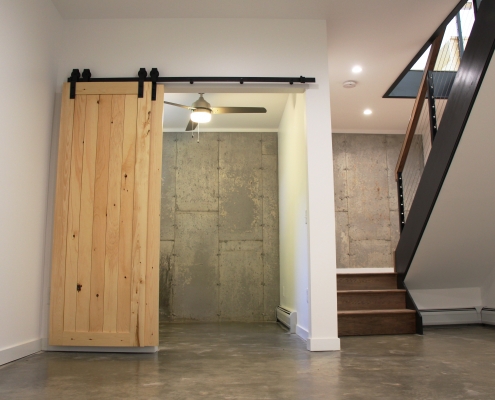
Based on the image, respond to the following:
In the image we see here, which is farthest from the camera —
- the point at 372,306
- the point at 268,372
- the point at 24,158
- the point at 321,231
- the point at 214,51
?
the point at 372,306

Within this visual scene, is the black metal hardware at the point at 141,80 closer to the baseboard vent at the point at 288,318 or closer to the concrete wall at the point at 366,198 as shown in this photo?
the baseboard vent at the point at 288,318

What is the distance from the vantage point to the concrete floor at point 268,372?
2.55m

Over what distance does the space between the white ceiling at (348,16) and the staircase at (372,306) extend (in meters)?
2.64

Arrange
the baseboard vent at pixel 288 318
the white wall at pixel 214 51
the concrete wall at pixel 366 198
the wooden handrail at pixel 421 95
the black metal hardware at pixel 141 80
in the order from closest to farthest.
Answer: the black metal hardware at pixel 141 80 < the white wall at pixel 214 51 < the wooden handrail at pixel 421 95 < the baseboard vent at pixel 288 318 < the concrete wall at pixel 366 198

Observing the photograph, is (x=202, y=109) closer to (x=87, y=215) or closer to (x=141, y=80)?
(x=141, y=80)

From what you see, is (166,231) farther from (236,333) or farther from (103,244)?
(103,244)

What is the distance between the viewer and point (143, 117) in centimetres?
414

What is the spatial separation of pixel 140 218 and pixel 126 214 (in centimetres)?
14

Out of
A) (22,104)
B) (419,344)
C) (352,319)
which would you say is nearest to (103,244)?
(22,104)

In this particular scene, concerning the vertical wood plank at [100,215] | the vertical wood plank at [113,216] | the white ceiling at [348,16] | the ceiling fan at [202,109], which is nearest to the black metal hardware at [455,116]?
the white ceiling at [348,16]

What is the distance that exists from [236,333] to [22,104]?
332 centimetres

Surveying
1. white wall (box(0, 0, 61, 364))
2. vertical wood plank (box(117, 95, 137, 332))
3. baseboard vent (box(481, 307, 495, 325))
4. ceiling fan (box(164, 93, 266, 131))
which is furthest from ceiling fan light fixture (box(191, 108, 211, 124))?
baseboard vent (box(481, 307, 495, 325))

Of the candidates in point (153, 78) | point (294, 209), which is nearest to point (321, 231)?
point (294, 209)

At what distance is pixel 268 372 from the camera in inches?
121
